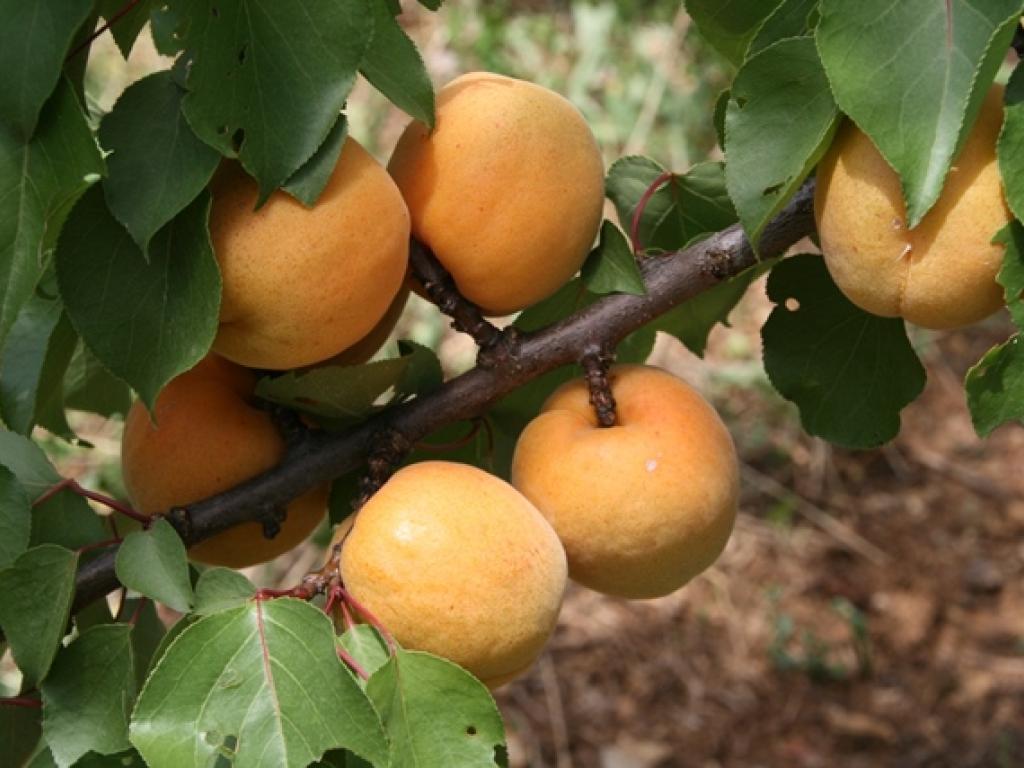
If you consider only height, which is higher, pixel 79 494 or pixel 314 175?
pixel 314 175

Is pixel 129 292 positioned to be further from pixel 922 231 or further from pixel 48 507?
pixel 922 231

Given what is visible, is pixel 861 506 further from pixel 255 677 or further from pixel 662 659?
pixel 255 677

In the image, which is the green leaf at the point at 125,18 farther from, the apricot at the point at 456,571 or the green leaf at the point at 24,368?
the apricot at the point at 456,571

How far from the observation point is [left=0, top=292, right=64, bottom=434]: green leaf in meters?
0.87

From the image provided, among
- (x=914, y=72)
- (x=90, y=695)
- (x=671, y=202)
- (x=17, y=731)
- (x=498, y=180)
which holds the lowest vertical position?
(x=17, y=731)

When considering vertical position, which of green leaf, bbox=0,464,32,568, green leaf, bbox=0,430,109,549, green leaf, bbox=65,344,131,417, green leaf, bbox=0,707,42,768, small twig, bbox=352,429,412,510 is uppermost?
green leaf, bbox=0,464,32,568

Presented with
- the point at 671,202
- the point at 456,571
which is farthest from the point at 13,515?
the point at 671,202

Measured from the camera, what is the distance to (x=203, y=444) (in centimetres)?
85

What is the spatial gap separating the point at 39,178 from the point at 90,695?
0.30 meters

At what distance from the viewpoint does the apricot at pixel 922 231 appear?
0.67 metres

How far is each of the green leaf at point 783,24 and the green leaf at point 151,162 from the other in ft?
1.00

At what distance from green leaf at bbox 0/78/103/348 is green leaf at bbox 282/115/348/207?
0.10 meters

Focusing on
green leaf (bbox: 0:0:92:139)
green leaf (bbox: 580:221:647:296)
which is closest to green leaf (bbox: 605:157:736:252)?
green leaf (bbox: 580:221:647:296)

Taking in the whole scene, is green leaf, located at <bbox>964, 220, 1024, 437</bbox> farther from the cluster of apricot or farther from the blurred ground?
the blurred ground
